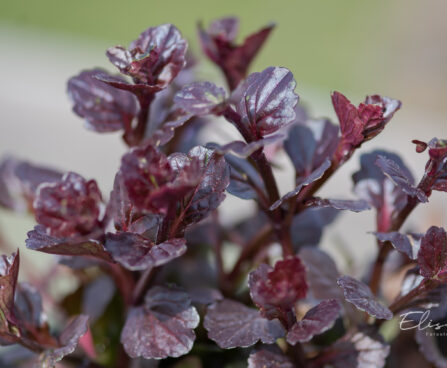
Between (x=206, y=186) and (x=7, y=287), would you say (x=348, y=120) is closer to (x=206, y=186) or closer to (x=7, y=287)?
(x=206, y=186)

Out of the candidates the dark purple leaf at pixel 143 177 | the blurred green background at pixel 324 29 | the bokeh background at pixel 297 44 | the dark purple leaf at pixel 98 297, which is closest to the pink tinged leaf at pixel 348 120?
the dark purple leaf at pixel 143 177

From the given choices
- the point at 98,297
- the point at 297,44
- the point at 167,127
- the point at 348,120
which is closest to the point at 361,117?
the point at 348,120

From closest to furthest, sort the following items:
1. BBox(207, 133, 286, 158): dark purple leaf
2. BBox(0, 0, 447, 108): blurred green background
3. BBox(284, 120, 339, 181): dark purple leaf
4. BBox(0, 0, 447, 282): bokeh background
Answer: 1. BBox(207, 133, 286, 158): dark purple leaf
2. BBox(284, 120, 339, 181): dark purple leaf
3. BBox(0, 0, 447, 282): bokeh background
4. BBox(0, 0, 447, 108): blurred green background

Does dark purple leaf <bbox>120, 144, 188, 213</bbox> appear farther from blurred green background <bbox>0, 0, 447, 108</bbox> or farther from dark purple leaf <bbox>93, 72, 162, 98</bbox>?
blurred green background <bbox>0, 0, 447, 108</bbox>

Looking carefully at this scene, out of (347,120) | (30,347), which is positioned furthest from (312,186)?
(30,347)

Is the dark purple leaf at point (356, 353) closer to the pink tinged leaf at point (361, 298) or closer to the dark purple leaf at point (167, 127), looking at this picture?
the pink tinged leaf at point (361, 298)

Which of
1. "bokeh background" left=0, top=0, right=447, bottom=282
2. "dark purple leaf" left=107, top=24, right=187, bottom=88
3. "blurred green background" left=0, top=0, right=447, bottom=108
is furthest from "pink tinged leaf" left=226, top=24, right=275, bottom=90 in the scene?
"blurred green background" left=0, top=0, right=447, bottom=108

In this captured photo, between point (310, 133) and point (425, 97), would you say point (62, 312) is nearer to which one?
point (310, 133)
